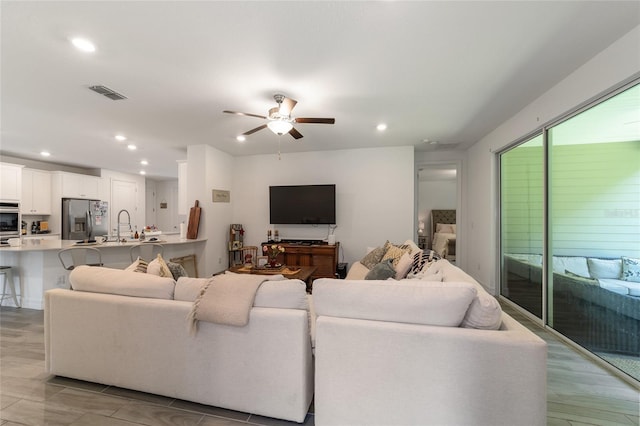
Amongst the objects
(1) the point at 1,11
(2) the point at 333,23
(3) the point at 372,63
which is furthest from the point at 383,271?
(1) the point at 1,11

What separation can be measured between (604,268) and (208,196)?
537 centimetres

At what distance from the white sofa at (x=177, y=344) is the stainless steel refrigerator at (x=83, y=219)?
16.1 ft

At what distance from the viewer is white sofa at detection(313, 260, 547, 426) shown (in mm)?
1239

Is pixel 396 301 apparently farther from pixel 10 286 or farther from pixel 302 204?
pixel 10 286

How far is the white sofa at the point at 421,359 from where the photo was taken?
1.24 m

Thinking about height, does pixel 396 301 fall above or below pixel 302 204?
below

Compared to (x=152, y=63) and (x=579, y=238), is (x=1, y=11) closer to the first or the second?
(x=152, y=63)

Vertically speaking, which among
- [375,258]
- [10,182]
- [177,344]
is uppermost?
[10,182]

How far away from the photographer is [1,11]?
166 centimetres

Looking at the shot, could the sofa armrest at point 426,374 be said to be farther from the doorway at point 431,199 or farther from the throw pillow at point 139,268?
the doorway at point 431,199

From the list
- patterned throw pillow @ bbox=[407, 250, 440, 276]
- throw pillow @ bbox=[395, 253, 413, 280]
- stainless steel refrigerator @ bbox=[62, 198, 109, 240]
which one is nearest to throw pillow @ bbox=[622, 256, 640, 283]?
patterned throw pillow @ bbox=[407, 250, 440, 276]

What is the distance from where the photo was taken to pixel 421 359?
1.33 metres

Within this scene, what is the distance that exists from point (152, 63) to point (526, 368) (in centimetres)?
330

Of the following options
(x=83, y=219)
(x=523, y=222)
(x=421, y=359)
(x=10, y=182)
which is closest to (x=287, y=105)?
(x=421, y=359)
